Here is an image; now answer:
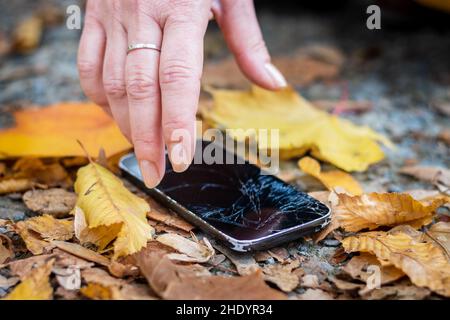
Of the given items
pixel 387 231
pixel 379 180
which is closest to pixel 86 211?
pixel 387 231

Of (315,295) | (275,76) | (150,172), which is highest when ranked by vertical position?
(275,76)

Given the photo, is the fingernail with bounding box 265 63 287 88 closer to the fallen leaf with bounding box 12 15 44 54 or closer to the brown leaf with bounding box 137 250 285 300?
the brown leaf with bounding box 137 250 285 300

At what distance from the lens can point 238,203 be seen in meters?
0.95

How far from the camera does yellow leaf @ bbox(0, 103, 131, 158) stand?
1131 millimetres

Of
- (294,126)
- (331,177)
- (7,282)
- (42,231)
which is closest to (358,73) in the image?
(294,126)

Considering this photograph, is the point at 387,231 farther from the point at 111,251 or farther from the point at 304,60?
the point at 304,60

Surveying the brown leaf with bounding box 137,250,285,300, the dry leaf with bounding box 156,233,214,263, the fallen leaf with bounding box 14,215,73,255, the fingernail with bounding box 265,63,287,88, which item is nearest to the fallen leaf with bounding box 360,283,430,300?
the brown leaf with bounding box 137,250,285,300

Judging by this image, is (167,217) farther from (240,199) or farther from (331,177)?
(331,177)

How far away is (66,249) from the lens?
33.4 inches

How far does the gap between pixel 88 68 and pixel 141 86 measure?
0.61 feet

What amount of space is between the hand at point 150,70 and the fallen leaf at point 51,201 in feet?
0.55

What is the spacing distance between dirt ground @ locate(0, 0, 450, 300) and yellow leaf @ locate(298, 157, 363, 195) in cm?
4

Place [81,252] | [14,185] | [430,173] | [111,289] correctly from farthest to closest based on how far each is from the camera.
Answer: [430,173] → [14,185] → [81,252] → [111,289]
